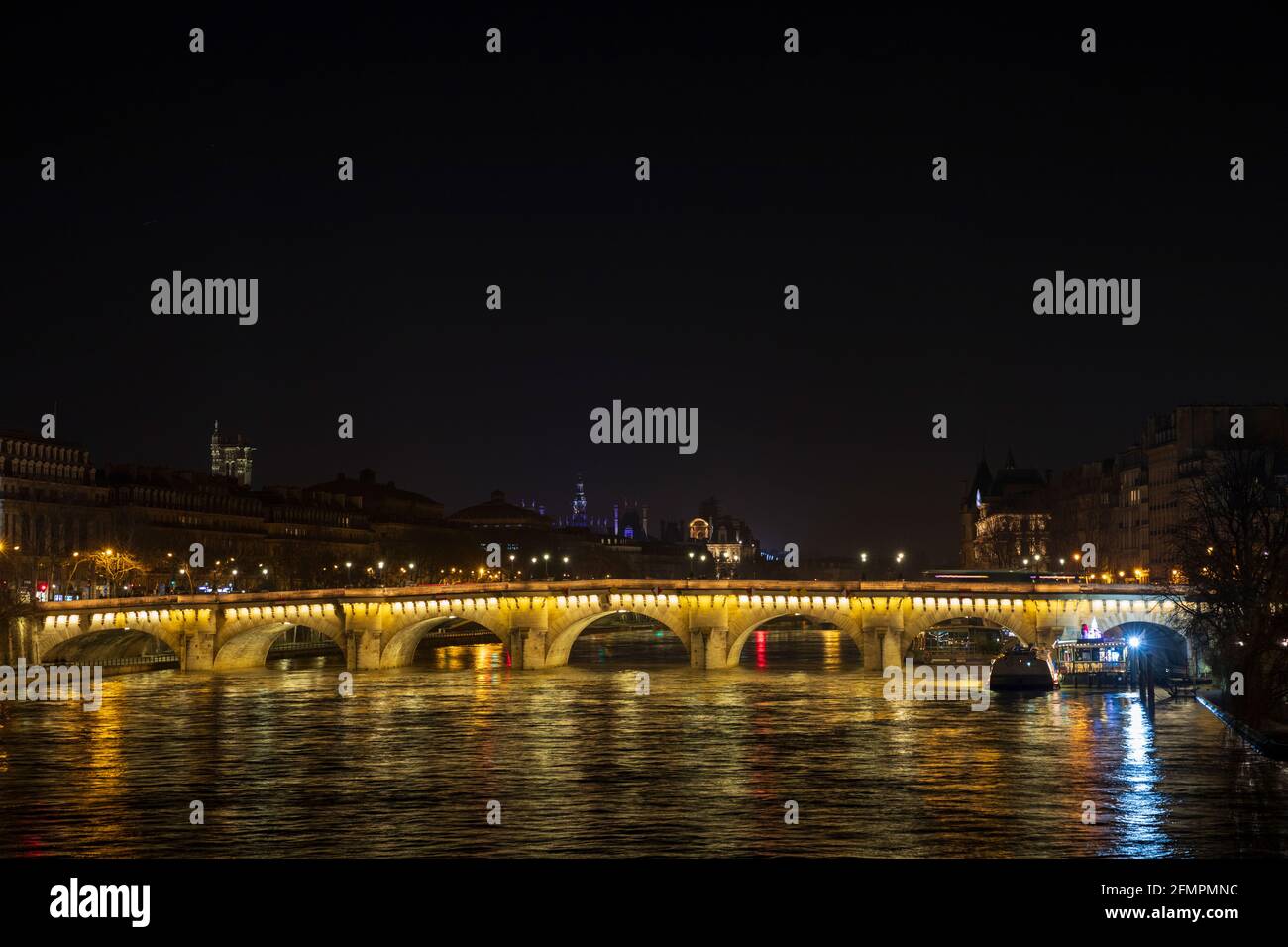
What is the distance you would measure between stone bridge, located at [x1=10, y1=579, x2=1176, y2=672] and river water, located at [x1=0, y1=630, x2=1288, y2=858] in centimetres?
1373

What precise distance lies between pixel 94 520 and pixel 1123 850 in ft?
361

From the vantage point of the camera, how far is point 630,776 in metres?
53.9

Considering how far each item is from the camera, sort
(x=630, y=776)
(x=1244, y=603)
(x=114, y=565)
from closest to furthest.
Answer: (x=630, y=776) → (x=1244, y=603) → (x=114, y=565)

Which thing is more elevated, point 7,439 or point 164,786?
point 7,439

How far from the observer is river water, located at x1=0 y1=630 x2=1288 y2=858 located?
43.2 meters

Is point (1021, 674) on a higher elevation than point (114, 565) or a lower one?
lower

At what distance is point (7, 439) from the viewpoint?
130 metres

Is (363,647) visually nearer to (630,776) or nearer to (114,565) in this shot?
(114,565)

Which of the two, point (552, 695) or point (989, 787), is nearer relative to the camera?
point (989, 787)

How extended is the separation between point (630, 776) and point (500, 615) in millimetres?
51587

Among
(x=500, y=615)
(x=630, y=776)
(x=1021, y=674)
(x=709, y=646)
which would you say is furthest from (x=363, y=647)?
(x=630, y=776)
